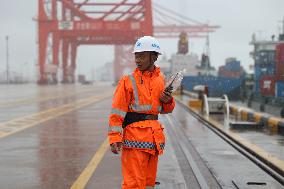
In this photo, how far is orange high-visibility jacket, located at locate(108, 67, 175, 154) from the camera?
511 centimetres

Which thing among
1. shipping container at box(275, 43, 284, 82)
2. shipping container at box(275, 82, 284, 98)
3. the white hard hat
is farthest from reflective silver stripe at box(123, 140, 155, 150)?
shipping container at box(275, 43, 284, 82)

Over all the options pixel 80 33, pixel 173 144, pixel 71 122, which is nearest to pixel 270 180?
pixel 173 144

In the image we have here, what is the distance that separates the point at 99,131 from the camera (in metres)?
15.7

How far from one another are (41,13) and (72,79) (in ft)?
97.7

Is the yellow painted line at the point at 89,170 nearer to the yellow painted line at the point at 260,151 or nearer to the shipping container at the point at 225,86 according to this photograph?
the yellow painted line at the point at 260,151

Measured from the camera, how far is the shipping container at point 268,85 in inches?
976

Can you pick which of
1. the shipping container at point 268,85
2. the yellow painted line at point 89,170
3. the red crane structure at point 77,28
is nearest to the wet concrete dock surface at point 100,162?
the yellow painted line at point 89,170

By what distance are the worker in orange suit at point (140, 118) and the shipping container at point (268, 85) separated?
20237 millimetres

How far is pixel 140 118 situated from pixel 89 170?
4024mm

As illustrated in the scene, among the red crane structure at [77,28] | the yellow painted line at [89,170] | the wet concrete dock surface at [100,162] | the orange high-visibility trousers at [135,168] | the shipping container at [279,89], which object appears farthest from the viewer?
the red crane structure at [77,28]

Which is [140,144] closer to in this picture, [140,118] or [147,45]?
[140,118]

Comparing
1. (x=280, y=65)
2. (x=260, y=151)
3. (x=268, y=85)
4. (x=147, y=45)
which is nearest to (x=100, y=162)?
(x=260, y=151)

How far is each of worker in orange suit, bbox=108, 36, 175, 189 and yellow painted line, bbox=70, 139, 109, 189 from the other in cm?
265

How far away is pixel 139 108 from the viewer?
17.0 ft
